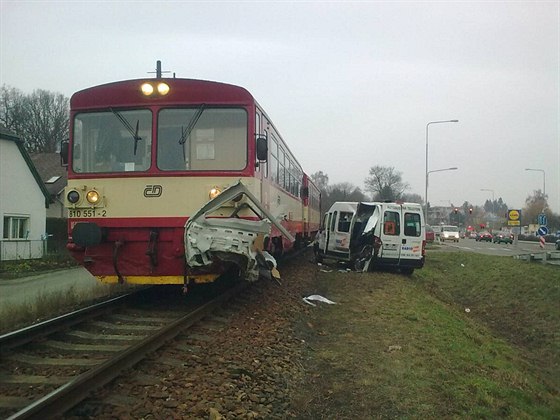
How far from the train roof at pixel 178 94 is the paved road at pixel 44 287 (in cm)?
403

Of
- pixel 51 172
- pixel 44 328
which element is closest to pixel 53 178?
pixel 51 172

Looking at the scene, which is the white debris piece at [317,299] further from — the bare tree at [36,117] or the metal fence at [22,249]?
the bare tree at [36,117]

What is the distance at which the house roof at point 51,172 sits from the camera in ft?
132

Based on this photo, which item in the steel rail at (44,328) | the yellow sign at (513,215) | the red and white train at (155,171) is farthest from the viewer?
the yellow sign at (513,215)

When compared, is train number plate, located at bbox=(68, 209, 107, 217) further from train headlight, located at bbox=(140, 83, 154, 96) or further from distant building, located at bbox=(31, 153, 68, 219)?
distant building, located at bbox=(31, 153, 68, 219)

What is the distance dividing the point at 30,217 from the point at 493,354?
22756mm

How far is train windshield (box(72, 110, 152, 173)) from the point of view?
807 cm

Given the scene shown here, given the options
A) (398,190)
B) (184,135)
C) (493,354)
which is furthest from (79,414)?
(398,190)

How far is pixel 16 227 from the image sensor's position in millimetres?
24344

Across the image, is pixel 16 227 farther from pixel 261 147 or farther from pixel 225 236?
pixel 225 236

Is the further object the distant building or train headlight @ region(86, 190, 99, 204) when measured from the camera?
the distant building

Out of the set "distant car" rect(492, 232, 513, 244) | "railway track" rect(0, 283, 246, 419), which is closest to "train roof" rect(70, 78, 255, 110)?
"railway track" rect(0, 283, 246, 419)

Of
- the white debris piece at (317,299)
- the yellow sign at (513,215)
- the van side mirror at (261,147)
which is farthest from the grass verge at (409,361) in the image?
the yellow sign at (513,215)

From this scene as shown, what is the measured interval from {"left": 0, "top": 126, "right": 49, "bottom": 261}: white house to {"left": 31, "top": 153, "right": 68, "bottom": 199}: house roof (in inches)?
575
